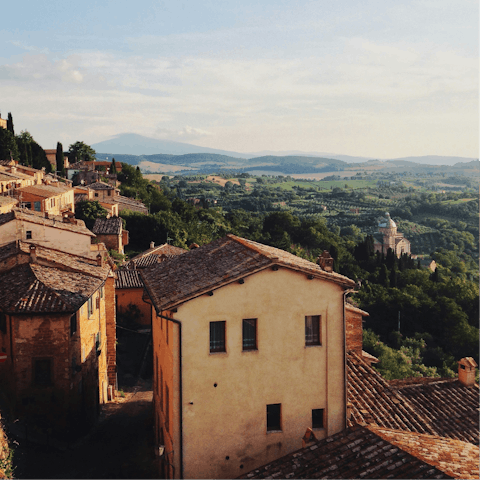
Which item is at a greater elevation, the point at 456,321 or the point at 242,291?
the point at 242,291

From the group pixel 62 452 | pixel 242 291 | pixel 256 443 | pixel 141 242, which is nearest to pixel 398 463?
pixel 256 443

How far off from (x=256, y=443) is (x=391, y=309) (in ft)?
150

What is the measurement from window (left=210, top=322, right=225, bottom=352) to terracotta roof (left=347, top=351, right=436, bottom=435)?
13.0 ft

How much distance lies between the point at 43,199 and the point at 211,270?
32207 millimetres

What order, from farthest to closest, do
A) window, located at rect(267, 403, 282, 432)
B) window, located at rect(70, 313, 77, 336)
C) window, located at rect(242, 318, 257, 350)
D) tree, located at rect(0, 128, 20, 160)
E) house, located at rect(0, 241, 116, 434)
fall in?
Answer: tree, located at rect(0, 128, 20, 160) → window, located at rect(70, 313, 77, 336) → house, located at rect(0, 241, 116, 434) → window, located at rect(267, 403, 282, 432) → window, located at rect(242, 318, 257, 350)

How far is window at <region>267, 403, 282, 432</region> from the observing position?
43.9 feet

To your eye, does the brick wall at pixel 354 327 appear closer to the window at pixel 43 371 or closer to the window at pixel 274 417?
the window at pixel 274 417

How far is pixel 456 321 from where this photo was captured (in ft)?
177

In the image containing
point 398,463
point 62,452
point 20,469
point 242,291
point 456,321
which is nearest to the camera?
point 398,463

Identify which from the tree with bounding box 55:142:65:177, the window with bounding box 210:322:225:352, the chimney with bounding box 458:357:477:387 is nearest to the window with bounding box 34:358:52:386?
the window with bounding box 210:322:225:352

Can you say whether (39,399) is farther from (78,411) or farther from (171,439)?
(171,439)

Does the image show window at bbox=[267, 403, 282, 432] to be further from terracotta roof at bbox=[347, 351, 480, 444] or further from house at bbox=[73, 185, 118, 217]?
house at bbox=[73, 185, 118, 217]

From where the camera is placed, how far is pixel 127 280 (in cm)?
3397

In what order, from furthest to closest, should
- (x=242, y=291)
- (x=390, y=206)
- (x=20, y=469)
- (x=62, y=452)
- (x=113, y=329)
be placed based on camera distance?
(x=390, y=206), (x=113, y=329), (x=62, y=452), (x=20, y=469), (x=242, y=291)
